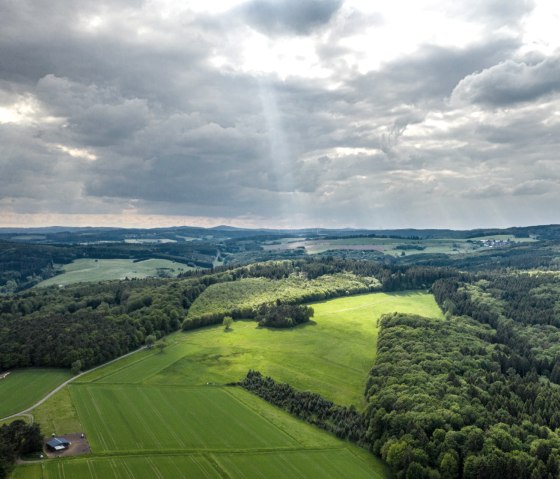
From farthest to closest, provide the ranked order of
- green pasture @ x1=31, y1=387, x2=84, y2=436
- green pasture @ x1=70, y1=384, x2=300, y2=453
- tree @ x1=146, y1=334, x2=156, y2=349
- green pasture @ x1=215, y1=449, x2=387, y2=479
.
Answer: tree @ x1=146, y1=334, x2=156, y2=349, green pasture @ x1=31, y1=387, x2=84, y2=436, green pasture @ x1=70, y1=384, x2=300, y2=453, green pasture @ x1=215, y1=449, x2=387, y2=479

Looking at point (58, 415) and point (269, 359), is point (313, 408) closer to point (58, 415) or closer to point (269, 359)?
point (269, 359)

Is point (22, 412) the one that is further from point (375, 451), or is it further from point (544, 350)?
point (544, 350)

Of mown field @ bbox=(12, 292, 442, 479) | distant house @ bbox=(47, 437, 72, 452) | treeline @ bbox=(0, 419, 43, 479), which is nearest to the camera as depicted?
treeline @ bbox=(0, 419, 43, 479)

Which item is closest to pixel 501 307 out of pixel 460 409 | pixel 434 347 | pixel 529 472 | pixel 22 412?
pixel 434 347

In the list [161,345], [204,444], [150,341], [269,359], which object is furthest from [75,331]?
[204,444]

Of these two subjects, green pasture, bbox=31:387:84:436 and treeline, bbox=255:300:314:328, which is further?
treeline, bbox=255:300:314:328

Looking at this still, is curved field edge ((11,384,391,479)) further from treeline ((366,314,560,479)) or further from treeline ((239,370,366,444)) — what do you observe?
treeline ((366,314,560,479))

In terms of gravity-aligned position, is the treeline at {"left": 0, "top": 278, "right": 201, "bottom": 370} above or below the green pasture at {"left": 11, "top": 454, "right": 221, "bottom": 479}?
above

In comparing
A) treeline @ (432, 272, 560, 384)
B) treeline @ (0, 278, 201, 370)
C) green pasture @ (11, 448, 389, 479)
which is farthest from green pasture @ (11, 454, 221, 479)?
treeline @ (432, 272, 560, 384)
